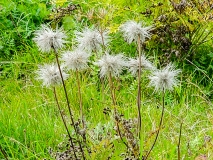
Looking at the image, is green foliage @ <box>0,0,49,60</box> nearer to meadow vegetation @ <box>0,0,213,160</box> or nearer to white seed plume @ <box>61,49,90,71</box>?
meadow vegetation @ <box>0,0,213,160</box>

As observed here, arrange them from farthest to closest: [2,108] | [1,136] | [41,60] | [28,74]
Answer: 1. [41,60]
2. [28,74]
3. [2,108]
4. [1,136]

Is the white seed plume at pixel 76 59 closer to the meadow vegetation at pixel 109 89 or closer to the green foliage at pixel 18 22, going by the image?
the meadow vegetation at pixel 109 89

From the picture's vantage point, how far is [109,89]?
4.14 m

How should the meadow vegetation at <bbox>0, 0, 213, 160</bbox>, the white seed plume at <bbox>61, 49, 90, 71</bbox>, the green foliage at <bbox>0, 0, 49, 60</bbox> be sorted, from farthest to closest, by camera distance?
1. the green foliage at <bbox>0, 0, 49, 60</bbox>
2. the meadow vegetation at <bbox>0, 0, 213, 160</bbox>
3. the white seed plume at <bbox>61, 49, 90, 71</bbox>

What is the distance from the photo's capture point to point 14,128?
3.41 m

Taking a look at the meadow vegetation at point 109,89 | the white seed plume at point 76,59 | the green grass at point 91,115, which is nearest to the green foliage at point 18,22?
the meadow vegetation at point 109,89

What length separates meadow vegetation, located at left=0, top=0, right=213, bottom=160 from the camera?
2.52 m

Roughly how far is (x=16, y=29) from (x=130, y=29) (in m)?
2.99

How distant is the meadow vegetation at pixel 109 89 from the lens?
2516 millimetres

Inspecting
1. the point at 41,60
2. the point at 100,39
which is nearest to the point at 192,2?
the point at 41,60

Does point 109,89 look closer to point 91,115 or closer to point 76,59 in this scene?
point 91,115

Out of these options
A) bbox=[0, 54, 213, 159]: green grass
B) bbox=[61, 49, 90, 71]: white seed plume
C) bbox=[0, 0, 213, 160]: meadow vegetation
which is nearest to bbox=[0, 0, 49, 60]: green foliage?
bbox=[0, 0, 213, 160]: meadow vegetation

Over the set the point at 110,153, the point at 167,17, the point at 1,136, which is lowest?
the point at 1,136

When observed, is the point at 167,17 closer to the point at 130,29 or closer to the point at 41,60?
the point at 41,60
